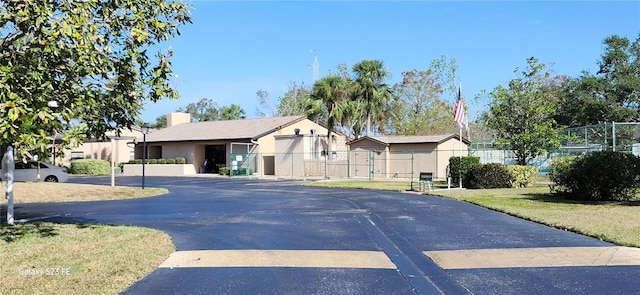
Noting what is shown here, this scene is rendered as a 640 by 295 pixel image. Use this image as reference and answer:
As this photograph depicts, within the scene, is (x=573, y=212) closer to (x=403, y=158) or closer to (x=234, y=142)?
(x=403, y=158)

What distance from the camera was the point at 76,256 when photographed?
807cm

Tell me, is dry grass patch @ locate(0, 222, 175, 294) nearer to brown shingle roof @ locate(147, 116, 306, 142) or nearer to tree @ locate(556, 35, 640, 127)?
brown shingle roof @ locate(147, 116, 306, 142)

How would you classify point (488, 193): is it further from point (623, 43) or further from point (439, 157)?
point (623, 43)

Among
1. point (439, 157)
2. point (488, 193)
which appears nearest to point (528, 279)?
point (488, 193)

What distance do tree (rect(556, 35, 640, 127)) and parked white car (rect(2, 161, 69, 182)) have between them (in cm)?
4128

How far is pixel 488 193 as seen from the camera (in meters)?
20.7

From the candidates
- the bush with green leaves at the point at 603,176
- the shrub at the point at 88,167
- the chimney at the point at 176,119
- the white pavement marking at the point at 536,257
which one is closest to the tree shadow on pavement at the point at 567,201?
the bush with green leaves at the point at 603,176

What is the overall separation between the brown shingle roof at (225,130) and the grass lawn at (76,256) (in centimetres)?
3089

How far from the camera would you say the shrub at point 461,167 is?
2480 centimetres

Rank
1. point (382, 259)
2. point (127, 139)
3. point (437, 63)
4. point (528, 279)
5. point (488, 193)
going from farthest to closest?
point (437, 63), point (127, 139), point (488, 193), point (382, 259), point (528, 279)

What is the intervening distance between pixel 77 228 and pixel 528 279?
8.96 meters

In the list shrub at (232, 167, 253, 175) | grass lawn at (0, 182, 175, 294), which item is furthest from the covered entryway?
grass lawn at (0, 182, 175, 294)

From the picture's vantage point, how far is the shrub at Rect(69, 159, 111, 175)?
149ft

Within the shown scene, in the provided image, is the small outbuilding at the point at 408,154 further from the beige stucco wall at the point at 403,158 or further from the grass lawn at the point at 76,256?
the grass lawn at the point at 76,256
